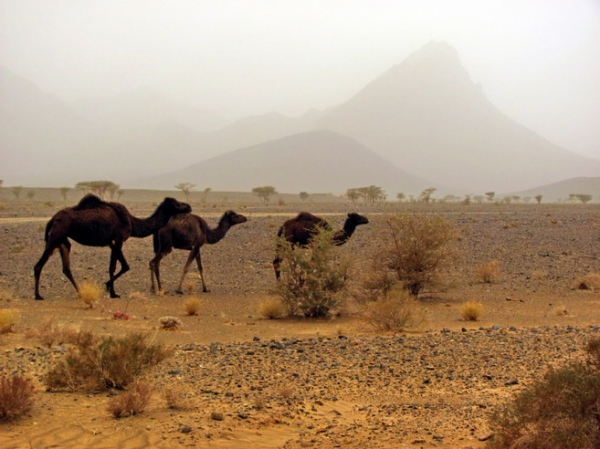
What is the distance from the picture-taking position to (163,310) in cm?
1558

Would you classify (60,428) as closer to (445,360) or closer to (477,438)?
(477,438)

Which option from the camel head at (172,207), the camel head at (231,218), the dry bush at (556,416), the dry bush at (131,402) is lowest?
the dry bush at (131,402)

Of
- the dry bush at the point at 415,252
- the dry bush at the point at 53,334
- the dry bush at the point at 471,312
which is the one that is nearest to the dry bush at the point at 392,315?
the dry bush at the point at 471,312

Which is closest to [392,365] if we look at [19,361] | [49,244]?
[19,361]

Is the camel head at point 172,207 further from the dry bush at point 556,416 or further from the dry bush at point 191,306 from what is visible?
the dry bush at point 556,416

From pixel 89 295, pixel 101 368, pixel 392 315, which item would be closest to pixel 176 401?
pixel 101 368

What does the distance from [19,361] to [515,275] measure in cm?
1604

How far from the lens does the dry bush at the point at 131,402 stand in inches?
280

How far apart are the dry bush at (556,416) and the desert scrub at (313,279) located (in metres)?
8.86

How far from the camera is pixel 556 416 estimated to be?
18.4 ft

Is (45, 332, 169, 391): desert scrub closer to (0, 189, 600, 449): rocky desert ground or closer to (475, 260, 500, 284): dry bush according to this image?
(0, 189, 600, 449): rocky desert ground

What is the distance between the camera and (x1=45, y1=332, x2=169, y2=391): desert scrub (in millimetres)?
8109

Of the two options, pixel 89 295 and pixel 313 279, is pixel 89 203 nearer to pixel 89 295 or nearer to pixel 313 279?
pixel 89 295

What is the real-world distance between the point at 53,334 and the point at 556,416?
7700mm
